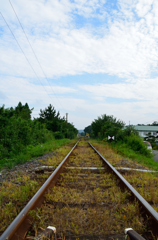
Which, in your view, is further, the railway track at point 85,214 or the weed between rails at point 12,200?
the weed between rails at point 12,200

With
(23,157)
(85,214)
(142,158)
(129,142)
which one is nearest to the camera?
(85,214)

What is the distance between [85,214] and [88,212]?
6 centimetres

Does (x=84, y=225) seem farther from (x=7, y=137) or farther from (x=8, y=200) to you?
(x=7, y=137)

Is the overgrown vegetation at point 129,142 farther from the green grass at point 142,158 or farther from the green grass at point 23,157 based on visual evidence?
the green grass at point 23,157

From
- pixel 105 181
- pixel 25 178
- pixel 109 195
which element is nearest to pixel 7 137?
pixel 25 178

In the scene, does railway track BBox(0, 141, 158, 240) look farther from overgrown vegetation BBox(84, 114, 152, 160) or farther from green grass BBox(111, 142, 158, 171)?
overgrown vegetation BBox(84, 114, 152, 160)

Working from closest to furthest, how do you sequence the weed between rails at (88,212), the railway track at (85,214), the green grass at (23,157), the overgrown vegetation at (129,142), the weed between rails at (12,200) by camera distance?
the railway track at (85,214) < the weed between rails at (88,212) < the weed between rails at (12,200) < the green grass at (23,157) < the overgrown vegetation at (129,142)

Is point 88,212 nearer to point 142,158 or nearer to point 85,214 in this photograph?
point 85,214

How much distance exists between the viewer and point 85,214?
2.92 metres

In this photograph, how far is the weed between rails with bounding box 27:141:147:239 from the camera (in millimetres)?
2521

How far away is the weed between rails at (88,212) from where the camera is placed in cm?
252

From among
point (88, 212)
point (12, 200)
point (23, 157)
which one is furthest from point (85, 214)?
point (23, 157)

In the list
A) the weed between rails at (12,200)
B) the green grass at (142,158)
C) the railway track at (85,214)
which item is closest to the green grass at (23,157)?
the weed between rails at (12,200)

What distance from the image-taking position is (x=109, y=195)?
377 cm
